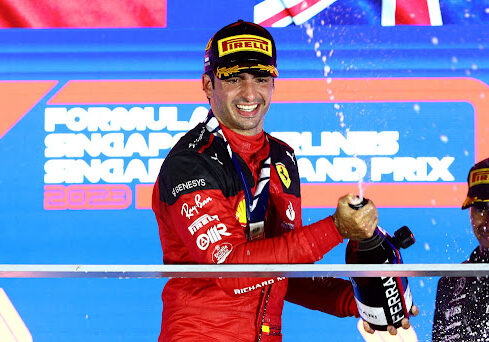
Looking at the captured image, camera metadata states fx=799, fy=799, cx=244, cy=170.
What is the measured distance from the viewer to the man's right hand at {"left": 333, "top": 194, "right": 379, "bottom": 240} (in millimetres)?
1714

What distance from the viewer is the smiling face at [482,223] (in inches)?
106

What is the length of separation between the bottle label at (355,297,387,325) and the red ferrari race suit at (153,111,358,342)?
7.3 inches

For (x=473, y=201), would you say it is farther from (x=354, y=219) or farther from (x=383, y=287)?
(x=354, y=219)

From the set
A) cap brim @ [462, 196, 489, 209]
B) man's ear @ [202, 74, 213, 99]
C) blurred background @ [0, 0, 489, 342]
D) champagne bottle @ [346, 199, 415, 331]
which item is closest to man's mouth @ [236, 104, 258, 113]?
man's ear @ [202, 74, 213, 99]

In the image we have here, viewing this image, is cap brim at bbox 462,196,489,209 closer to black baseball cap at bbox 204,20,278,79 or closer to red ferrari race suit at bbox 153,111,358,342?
red ferrari race suit at bbox 153,111,358,342

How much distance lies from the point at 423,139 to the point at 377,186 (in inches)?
11.0

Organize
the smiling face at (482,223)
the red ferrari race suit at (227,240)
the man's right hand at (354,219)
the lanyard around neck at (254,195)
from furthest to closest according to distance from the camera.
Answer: the smiling face at (482,223)
the lanyard around neck at (254,195)
the red ferrari race suit at (227,240)
the man's right hand at (354,219)

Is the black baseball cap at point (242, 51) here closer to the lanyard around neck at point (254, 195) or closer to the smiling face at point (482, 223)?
the lanyard around neck at point (254, 195)

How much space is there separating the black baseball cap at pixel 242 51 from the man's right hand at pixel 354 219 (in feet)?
1.72

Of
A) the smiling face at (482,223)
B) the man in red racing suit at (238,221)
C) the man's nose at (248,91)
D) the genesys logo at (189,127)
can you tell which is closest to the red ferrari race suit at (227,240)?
the man in red racing suit at (238,221)

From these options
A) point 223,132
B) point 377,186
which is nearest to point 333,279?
point 223,132

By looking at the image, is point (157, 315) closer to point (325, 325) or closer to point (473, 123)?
point (325, 325)

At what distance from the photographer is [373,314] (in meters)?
1.92

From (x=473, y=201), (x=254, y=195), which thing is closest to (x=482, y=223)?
(x=473, y=201)
